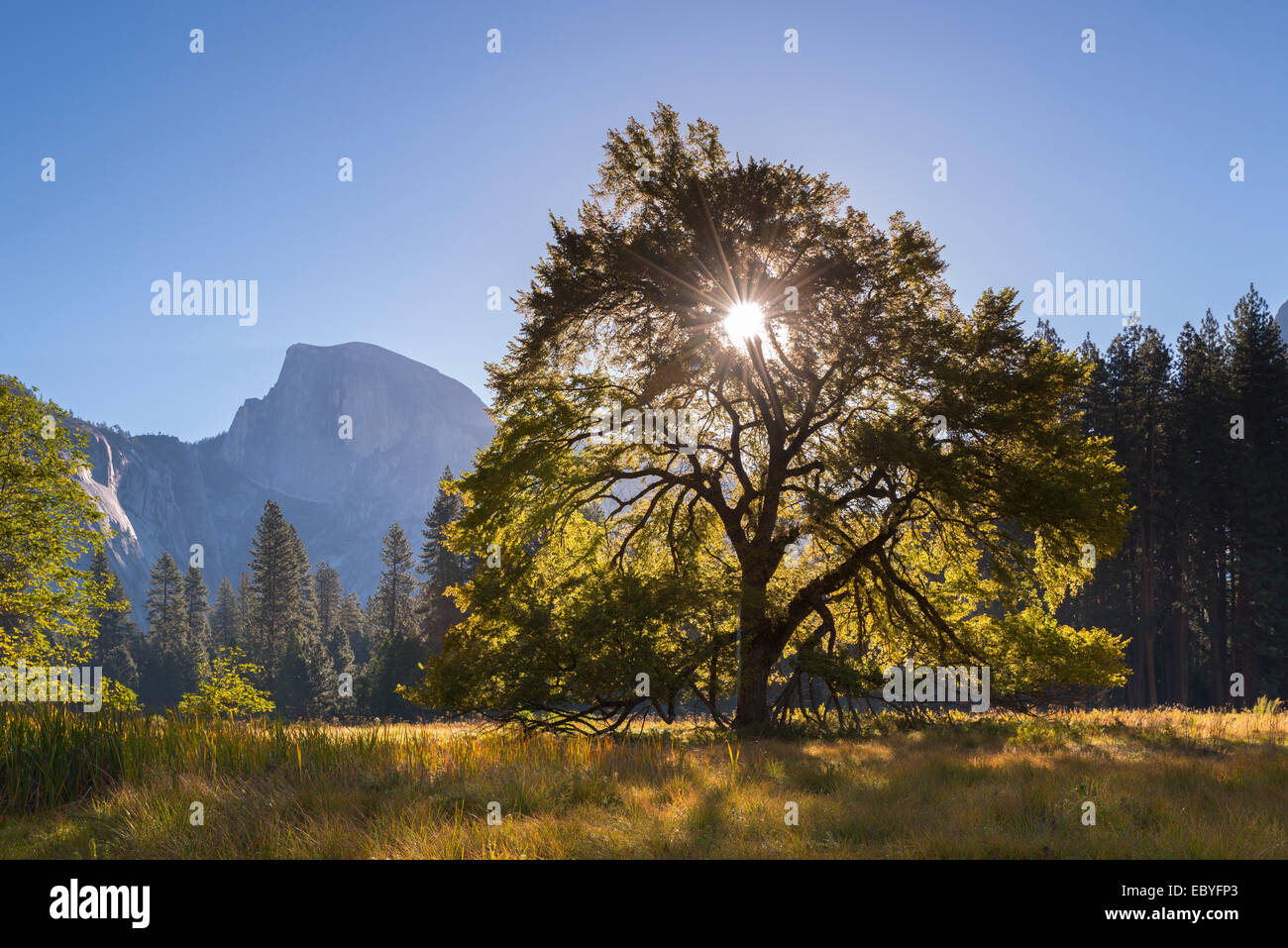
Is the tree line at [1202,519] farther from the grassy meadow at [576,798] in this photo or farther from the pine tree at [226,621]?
the pine tree at [226,621]

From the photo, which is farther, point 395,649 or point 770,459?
point 395,649

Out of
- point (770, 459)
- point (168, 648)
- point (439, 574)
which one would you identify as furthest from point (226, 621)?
point (770, 459)

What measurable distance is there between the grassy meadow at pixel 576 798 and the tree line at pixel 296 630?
80.8 feet

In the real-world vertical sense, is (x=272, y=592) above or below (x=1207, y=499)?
below

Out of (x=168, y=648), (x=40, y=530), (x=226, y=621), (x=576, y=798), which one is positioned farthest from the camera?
(x=226, y=621)

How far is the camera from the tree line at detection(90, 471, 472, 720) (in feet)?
165

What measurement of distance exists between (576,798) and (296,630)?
71.3 metres

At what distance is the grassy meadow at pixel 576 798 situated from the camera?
184 inches

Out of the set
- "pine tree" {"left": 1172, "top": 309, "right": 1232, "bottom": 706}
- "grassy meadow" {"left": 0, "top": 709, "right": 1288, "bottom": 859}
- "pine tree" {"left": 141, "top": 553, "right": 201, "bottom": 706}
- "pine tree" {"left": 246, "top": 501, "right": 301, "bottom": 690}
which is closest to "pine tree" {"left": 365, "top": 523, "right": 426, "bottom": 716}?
"pine tree" {"left": 246, "top": 501, "right": 301, "bottom": 690}

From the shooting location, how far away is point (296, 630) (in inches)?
2643

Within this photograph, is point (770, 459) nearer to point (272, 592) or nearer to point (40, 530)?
point (40, 530)

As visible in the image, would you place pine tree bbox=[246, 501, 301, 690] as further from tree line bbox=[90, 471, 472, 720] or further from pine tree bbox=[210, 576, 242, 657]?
pine tree bbox=[210, 576, 242, 657]

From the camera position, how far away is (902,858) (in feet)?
14.5

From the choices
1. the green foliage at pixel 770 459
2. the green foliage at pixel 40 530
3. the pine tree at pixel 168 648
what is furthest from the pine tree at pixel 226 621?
the green foliage at pixel 770 459
